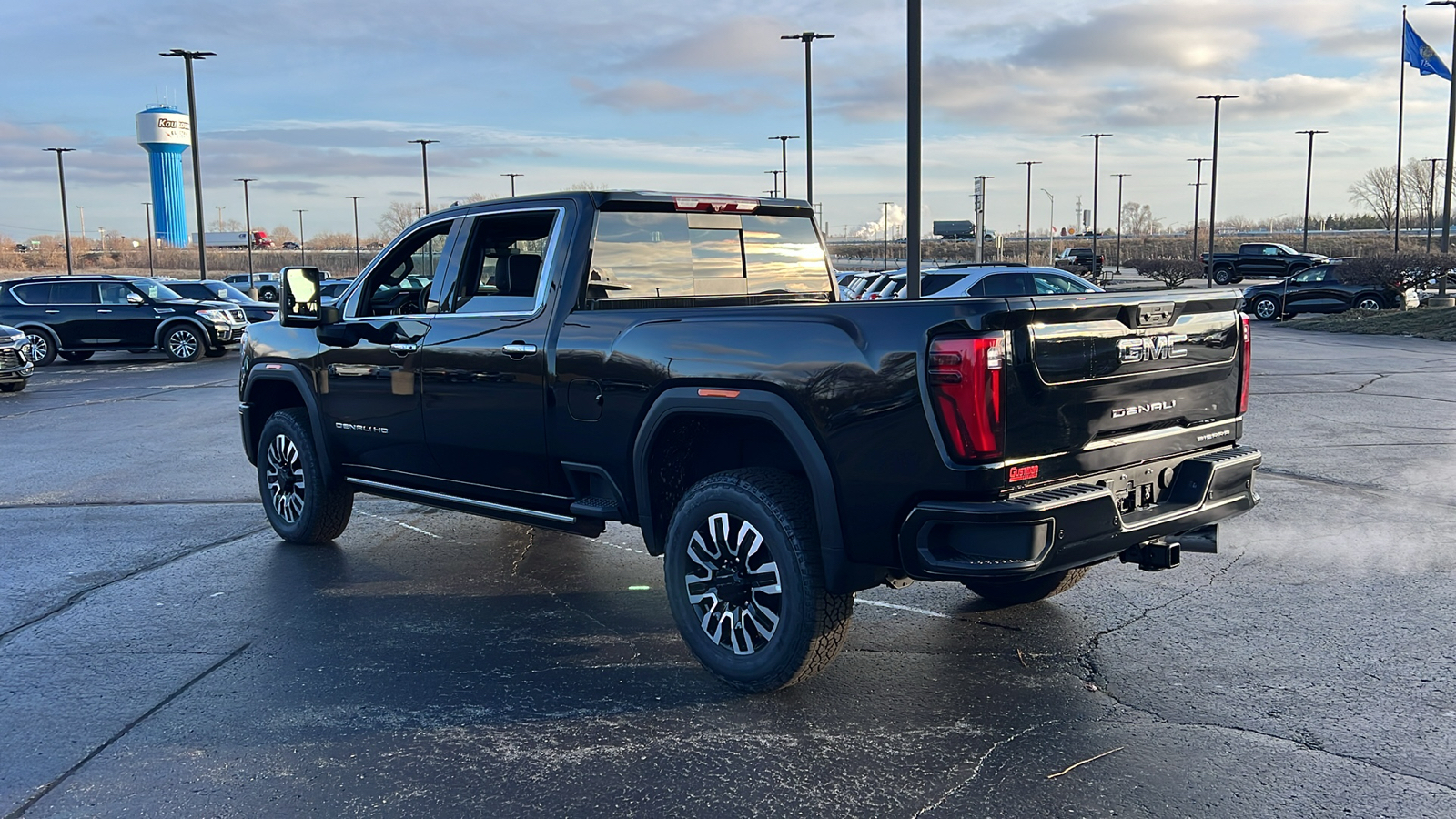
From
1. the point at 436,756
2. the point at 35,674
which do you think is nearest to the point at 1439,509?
the point at 436,756

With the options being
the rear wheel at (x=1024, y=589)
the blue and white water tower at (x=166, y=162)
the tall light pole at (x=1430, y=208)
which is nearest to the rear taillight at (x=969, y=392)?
the rear wheel at (x=1024, y=589)

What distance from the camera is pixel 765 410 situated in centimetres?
431

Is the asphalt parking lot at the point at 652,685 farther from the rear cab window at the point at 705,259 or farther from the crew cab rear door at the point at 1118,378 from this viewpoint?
the rear cab window at the point at 705,259

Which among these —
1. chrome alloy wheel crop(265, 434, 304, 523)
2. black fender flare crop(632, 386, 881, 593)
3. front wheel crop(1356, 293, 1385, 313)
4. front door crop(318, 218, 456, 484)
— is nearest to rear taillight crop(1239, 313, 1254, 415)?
black fender flare crop(632, 386, 881, 593)

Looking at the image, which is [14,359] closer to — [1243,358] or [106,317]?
[106,317]

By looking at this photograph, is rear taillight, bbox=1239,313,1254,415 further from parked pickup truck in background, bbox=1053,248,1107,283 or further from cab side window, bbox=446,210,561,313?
parked pickup truck in background, bbox=1053,248,1107,283

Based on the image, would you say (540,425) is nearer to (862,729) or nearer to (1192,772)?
(862,729)

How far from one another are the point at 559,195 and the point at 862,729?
114 inches

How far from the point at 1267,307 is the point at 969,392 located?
30829 mm

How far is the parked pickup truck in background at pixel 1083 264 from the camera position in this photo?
5359cm

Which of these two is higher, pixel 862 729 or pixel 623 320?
pixel 623 320

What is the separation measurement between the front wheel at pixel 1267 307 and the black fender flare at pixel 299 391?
2969 centimetres

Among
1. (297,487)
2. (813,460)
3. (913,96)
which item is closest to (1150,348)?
(813,460)

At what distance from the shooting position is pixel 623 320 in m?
4.91
